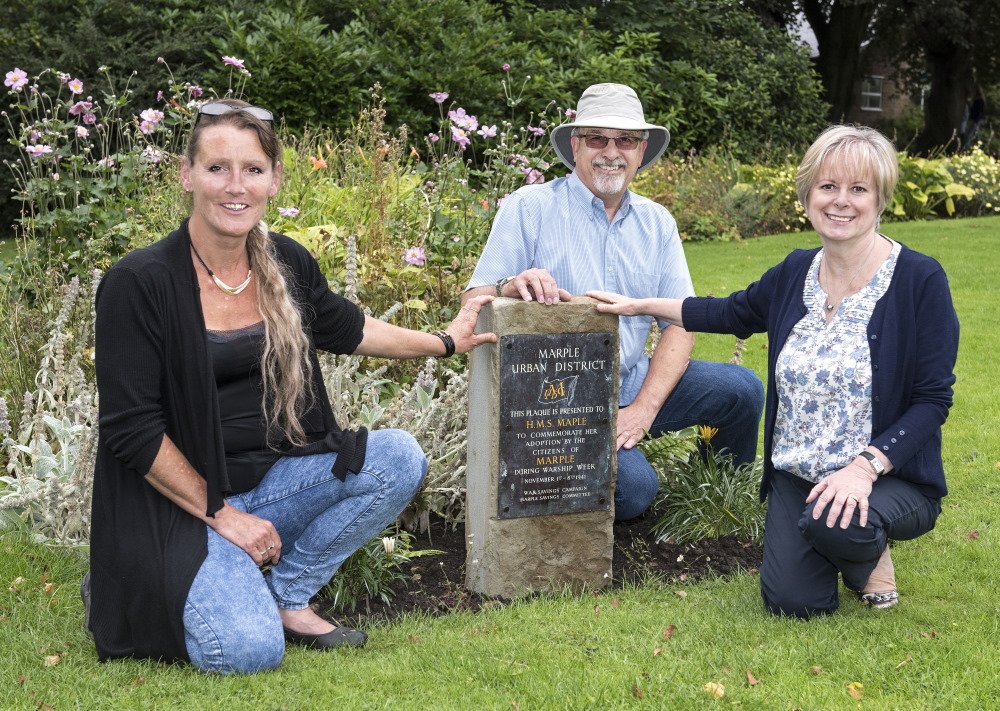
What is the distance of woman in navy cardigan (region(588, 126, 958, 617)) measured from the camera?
358 centimetres

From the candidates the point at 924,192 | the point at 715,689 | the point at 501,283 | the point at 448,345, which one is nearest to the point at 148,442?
the point at 448,345

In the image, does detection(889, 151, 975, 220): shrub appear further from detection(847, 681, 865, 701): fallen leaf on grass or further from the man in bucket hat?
detection(847, 681, 865, 701): fallen leaf on grass

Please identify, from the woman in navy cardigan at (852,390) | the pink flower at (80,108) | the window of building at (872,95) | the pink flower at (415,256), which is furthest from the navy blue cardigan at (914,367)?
the window of building at (872,95)

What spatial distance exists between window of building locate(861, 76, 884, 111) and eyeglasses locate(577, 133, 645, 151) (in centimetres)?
3724

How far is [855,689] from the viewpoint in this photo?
3.15 meters

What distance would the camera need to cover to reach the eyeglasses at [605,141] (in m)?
4.50

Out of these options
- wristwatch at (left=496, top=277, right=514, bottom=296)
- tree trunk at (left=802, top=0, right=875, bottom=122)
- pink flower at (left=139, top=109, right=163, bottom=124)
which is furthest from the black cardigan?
tree trunk at (left=802, top=0, right=875, bottom=122)

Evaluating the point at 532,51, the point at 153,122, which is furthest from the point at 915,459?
the point at 532,51

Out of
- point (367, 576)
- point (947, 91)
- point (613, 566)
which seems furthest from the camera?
point (947, 91)

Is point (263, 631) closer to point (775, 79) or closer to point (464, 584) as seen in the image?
point (464, 584)

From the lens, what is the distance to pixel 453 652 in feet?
11.4

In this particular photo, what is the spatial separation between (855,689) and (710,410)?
1779 mm

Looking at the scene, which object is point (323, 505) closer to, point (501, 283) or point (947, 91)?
point (501, 283)

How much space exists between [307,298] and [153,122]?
318cm
